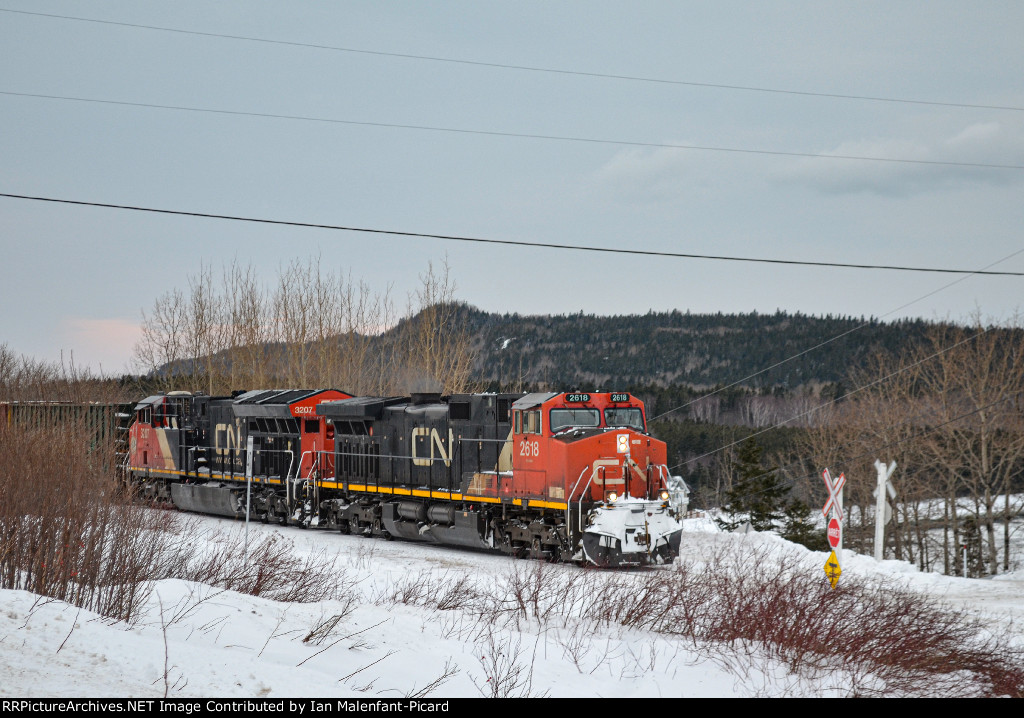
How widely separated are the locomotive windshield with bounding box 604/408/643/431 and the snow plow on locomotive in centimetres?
3

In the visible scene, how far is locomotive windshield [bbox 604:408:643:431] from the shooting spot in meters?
17.7

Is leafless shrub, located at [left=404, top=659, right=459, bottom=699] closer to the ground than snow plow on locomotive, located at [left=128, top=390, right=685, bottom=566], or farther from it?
closer to the ground

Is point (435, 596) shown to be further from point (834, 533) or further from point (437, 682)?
point (834, 533)

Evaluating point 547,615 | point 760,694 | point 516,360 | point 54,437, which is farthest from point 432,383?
point 516,360

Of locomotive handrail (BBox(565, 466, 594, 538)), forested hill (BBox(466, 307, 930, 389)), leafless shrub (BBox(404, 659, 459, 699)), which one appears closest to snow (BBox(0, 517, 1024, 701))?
leafless shrub (BBox(404, 659, 459, 699))

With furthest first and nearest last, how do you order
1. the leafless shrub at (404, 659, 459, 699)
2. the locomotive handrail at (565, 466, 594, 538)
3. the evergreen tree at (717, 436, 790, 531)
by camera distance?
the evergreen tree at (717, 436, 790, 531), the locomotive handrail at (565, 466, 594, 538), the leafless shrub at (404, 659, 459, 699)

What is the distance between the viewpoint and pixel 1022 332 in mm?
43281

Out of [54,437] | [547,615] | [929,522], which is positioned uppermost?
[54,437]

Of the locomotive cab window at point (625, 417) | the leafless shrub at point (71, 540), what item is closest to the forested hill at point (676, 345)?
the locomotive cab window at point (625, 417)

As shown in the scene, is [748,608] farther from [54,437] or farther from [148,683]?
[54,437]

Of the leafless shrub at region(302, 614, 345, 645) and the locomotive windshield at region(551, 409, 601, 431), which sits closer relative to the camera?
the leafless shrub at region(302, 614, 345, 645)

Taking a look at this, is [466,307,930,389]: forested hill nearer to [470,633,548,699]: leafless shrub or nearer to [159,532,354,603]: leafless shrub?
[159,532,354,603]: leafless shrub

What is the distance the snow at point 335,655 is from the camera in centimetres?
641
